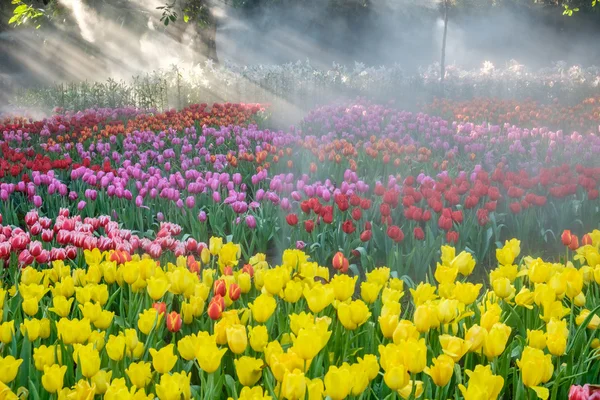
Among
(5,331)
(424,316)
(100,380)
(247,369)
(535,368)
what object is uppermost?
(535,368)

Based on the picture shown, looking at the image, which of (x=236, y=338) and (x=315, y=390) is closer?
(x=315, y=390)

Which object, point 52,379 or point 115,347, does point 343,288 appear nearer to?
point 115,347

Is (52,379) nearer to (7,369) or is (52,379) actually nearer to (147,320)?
(7,369)

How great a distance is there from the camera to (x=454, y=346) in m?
1.58

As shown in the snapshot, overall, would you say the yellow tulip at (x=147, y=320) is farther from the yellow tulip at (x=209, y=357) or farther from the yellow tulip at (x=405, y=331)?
the yellow tulip at (x=405, y=331)

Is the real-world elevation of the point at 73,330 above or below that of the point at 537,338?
below

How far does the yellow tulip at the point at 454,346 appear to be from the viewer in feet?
5.16

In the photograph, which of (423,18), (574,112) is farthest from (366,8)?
(574,112)

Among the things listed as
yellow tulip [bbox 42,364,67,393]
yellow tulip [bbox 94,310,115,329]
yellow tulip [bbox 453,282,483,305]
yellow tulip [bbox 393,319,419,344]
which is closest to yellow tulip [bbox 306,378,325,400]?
yellow tulip [bbox 393,319,419,344]

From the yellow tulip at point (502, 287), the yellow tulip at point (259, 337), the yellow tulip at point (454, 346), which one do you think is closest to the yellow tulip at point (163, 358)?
the yellow tulip at point (259, 337)

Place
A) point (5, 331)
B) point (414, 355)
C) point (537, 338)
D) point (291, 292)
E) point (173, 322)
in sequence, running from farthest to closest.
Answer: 1. point (291, 292)
2. point (173, 322)
3. point (5, 331)
4. point (537, 338)
5. point (414, 355)

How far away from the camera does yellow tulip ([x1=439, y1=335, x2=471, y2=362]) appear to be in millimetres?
1573

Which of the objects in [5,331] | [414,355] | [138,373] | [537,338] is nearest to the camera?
[414,355]

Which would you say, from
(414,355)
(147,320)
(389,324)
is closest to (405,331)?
(389,324)
